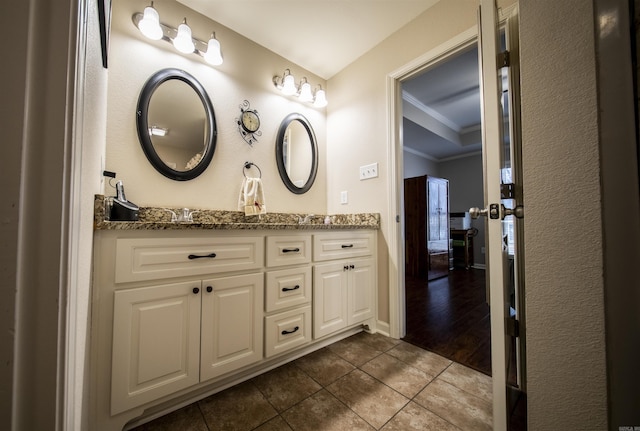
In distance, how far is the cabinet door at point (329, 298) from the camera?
147 centimetres

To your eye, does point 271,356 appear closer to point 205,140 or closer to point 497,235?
point 497,235

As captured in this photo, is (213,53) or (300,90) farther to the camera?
(300,90)

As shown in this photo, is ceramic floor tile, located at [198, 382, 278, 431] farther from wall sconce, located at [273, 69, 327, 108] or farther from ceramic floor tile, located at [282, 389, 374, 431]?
wall sconce, located at [273, 69, 327, 108]

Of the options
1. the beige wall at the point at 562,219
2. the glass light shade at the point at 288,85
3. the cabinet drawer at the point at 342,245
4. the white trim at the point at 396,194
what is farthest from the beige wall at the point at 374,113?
the beige wall at the point at 562,219

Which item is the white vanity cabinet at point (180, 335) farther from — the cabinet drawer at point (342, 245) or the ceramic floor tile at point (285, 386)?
the cabinet drawer at point (342, 245)

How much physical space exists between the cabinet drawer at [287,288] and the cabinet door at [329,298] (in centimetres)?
7

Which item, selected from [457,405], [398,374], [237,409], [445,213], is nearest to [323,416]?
[237,409]

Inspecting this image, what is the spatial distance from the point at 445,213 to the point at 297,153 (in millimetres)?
3171

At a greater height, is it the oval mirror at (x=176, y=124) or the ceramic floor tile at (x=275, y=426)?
the oval mirror at (x=176, y=124)

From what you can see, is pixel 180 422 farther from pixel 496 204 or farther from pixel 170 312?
pixel 496 204

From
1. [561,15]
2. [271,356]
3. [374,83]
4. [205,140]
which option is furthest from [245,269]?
[374,83]

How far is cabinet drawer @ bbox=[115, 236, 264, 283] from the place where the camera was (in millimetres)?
905

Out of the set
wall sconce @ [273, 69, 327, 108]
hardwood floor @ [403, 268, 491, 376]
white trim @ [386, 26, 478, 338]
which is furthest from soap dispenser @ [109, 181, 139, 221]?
hardwood floor @ [403, 268, 491, 376]

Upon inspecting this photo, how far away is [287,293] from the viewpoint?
4.38ft
